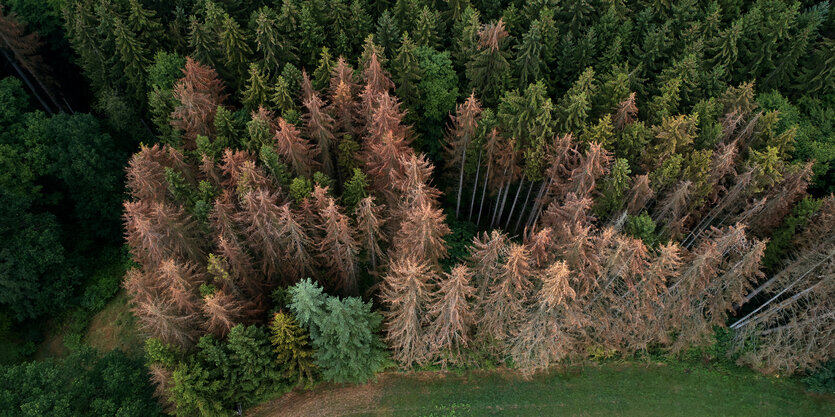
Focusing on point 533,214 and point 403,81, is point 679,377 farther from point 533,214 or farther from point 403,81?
point 403,81

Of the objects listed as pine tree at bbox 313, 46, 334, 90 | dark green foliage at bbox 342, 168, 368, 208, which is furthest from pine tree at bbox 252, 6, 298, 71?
dark green foliage at bbox 342, 168, 368, 208

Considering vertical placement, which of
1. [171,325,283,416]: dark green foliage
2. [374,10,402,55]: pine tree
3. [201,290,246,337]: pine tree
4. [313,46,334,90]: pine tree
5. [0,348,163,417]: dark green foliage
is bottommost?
[0,348,163,417]: dark green foliage

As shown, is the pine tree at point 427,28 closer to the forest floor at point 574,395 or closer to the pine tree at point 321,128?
the pine tree at point 321,128

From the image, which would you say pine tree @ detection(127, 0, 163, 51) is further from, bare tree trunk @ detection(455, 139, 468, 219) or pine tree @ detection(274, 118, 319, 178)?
bare tree trunk @ detection(455, 139, 468, 219)

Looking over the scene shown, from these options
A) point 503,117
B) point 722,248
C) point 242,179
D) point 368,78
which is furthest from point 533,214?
point 242,179

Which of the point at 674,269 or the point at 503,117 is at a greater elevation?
the point at 503,117

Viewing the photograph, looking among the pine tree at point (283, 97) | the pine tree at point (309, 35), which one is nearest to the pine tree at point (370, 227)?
the pine tree at point (283, 97)
